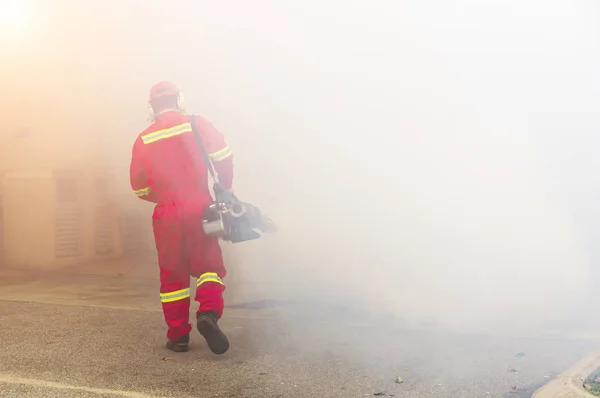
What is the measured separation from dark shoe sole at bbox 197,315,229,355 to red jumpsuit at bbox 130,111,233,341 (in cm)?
23

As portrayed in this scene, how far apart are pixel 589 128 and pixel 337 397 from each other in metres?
3.34

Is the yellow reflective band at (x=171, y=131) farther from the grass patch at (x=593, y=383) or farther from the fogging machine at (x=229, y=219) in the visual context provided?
the grass patch at (x=593, y=383)

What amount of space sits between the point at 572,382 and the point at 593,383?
16cm

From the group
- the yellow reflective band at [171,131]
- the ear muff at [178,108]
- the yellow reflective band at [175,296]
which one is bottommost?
the yellow reflective band at [175,296]

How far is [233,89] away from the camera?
6.55 metres

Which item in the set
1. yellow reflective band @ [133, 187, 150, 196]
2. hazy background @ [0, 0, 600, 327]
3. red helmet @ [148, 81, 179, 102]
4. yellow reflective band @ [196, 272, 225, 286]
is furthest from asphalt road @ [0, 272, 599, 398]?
red helmet @ [148, 81, 179, 102]

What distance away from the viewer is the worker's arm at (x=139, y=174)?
471cm

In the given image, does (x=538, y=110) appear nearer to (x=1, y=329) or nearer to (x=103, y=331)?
(x=103, y=331)

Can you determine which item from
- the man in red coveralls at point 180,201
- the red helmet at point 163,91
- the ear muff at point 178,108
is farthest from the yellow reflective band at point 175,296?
the red helmet at point 163,91

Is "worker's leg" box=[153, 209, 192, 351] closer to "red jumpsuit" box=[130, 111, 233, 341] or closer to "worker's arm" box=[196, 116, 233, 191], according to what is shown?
"red jumpsuit" box=[130, 111, 233, 341]

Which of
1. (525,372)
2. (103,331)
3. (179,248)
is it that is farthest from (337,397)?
(103,331)

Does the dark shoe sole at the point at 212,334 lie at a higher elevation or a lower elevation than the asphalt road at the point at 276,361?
higher

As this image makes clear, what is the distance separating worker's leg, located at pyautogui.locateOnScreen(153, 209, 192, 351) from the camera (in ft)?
15.1

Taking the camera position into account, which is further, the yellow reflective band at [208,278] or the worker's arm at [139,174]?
the worker's arm at [139,174]
